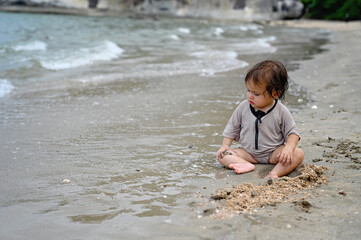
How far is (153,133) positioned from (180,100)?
1770 mm

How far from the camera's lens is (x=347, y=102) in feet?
18.4

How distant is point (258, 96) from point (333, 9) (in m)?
38.6

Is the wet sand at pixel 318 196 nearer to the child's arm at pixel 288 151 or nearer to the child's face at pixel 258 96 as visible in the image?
the child's arm at pixel 288 151

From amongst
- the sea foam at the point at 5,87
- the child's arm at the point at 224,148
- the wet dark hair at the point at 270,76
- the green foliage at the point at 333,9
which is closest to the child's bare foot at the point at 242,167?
the child's arm at the point at 224,148

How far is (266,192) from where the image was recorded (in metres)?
2.86

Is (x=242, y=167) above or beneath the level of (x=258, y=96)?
beneath

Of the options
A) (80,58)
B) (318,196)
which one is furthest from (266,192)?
(80,58)

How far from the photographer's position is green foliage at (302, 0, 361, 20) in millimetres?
35188

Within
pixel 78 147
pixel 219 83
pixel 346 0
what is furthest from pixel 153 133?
pixel 346 0

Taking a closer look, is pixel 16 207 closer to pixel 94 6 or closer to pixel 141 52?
pixel 141 52

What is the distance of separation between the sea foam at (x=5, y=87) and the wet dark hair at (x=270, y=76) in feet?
18.4

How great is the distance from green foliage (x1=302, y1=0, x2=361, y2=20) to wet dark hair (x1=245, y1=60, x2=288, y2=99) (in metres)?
34.2

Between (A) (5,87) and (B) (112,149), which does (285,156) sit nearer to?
(B) (112,149)

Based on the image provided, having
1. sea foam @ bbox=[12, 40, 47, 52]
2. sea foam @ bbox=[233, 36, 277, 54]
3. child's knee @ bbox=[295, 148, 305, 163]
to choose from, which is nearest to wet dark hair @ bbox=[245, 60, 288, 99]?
child's knee @ bbox=[295, 148, 305, 163]
